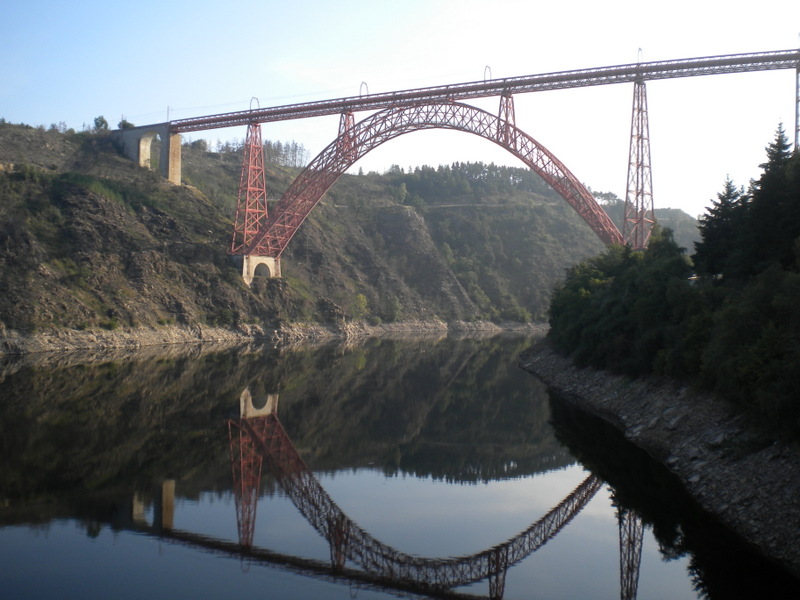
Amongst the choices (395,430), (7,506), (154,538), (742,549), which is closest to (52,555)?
(154,538)

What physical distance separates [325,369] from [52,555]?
22.7 meters

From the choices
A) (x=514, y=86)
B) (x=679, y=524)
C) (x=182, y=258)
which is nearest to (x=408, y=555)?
(x=679, y=524)

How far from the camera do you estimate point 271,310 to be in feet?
162

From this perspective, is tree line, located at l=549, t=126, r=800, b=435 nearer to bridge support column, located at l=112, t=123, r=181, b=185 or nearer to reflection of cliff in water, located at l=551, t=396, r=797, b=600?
reflection of cliff in water, located at l=551, t=396, r=797, b=600

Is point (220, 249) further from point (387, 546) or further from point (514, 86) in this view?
point (387, 546)

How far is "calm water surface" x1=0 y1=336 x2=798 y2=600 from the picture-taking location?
27.9 feet

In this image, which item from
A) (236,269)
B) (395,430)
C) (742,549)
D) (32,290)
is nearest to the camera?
(742,549)

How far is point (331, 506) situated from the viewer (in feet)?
37.7

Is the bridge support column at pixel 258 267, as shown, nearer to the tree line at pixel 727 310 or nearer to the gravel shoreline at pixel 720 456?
the tree line at pixel 727 310

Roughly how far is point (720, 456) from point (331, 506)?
20.2 ft

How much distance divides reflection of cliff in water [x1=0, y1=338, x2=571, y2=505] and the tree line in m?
3.19

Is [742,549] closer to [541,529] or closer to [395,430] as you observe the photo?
[541,529]

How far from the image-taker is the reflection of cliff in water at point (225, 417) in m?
13.2

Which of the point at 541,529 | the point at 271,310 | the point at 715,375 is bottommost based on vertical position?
the point at 541,529
